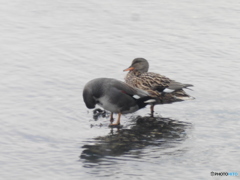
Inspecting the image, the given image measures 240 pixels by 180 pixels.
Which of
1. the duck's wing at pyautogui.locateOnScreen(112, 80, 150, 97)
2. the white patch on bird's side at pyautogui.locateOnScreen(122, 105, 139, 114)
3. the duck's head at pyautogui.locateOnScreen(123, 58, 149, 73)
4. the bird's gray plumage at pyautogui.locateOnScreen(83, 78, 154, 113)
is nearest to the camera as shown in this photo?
the bird's gray plumage at pyautogui.locateOnScreen(83, 78, 154, 113)

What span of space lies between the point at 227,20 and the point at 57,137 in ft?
29.8

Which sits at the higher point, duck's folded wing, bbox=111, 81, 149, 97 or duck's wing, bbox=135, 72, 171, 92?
duck's wing, bbox=135, 72, 171, 92

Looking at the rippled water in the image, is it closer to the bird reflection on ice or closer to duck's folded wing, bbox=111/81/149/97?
the bird reflection on ice

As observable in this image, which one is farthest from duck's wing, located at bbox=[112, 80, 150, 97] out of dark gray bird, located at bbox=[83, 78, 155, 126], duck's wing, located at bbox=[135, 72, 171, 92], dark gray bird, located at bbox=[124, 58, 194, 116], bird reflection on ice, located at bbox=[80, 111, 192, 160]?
bird reflection on ice, located at bbox=[80, 111, 192, 160]

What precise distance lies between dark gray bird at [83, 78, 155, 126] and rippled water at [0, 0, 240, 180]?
1.08 feet

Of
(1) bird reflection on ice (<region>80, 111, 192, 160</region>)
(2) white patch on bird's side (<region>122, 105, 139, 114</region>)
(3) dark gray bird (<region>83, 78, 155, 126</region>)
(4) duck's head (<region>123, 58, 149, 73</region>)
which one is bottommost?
(1) bird reflection on ice (<region>80, 111, 192, 160</region>)

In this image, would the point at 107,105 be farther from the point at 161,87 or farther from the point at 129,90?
the point at 161,87

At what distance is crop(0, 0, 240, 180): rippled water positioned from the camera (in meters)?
8.85

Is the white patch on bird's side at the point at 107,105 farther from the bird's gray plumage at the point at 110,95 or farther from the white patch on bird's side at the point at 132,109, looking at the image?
the white patch on bird's side at the point at 132,109

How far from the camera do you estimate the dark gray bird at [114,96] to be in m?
10.5

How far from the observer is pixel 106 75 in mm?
13141

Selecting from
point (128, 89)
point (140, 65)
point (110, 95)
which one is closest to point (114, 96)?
point (110, 95)

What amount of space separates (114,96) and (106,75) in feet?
8.37

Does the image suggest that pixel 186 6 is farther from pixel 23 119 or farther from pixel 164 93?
pixel 23 119
